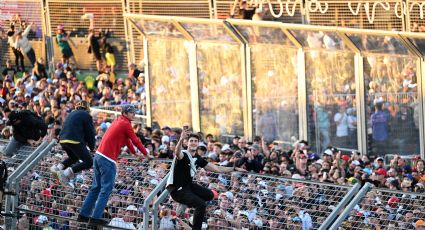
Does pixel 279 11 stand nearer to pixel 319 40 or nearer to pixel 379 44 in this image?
pixel 319 40

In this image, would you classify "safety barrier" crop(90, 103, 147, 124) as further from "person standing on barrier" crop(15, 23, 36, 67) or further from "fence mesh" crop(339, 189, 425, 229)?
"fence mesh" crop(339, 189, 425, 229)

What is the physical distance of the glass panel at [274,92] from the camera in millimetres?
30000

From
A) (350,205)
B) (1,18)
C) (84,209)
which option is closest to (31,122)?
(84,209)

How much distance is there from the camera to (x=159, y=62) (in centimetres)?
3256

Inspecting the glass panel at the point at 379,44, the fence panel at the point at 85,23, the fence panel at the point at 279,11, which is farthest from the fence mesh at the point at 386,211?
the fence panel at the point at 85,23

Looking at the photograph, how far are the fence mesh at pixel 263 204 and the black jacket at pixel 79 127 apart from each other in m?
2.17

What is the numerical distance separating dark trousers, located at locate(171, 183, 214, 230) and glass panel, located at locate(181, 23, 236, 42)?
11.5m

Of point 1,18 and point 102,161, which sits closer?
point 102,161

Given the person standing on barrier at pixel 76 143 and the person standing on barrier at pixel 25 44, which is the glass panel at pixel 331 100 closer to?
the person standing on barrier at pixel 76 143

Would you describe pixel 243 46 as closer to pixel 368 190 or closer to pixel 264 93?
pixel 264 93

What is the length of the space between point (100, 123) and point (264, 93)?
4104 millimetres

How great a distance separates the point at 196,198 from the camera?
1919cm

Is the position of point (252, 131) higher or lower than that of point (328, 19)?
lower

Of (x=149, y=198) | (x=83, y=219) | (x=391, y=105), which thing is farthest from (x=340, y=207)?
(x=391, y=105)
